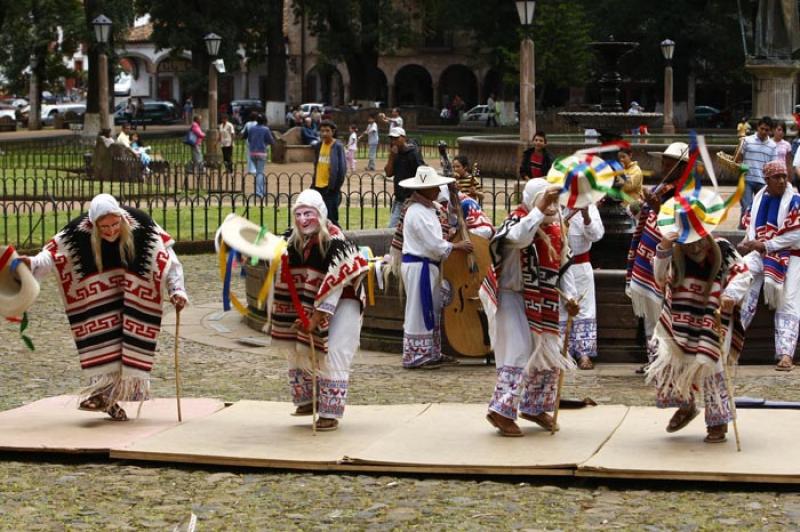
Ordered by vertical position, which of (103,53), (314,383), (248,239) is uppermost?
(103,53)

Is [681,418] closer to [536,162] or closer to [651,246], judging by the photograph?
[651,246]

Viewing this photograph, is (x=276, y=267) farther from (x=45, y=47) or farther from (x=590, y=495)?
(x=45, y=47)

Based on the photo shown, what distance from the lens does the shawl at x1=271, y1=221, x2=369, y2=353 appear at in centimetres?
949

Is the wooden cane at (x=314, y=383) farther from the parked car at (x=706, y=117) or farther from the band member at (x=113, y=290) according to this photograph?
the parked car at (x=706, y=117)

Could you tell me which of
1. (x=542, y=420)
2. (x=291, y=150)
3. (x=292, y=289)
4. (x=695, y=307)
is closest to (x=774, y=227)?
(x=695, y=307)

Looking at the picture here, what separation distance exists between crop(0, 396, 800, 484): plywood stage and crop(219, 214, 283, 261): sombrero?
41.5 inches

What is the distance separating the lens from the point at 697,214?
348 inches

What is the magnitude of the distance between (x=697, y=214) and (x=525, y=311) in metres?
1.16

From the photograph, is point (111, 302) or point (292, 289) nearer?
point (292, 289)

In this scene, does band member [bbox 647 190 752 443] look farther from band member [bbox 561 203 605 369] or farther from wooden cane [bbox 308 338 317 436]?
band member [bbox 561 203 605 369]

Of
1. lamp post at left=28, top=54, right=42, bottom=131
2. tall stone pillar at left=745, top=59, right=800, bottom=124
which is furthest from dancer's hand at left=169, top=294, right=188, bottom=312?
lamp post at left=28, top=54, right=42, bottom=131

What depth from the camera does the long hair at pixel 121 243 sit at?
981 cm

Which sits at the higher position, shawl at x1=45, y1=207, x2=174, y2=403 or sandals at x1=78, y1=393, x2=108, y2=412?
shawl at x1=45, y1=207, x2=174, y2=403

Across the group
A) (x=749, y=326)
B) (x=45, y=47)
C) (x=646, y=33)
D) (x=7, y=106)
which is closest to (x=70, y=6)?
(x=45, y=47)
